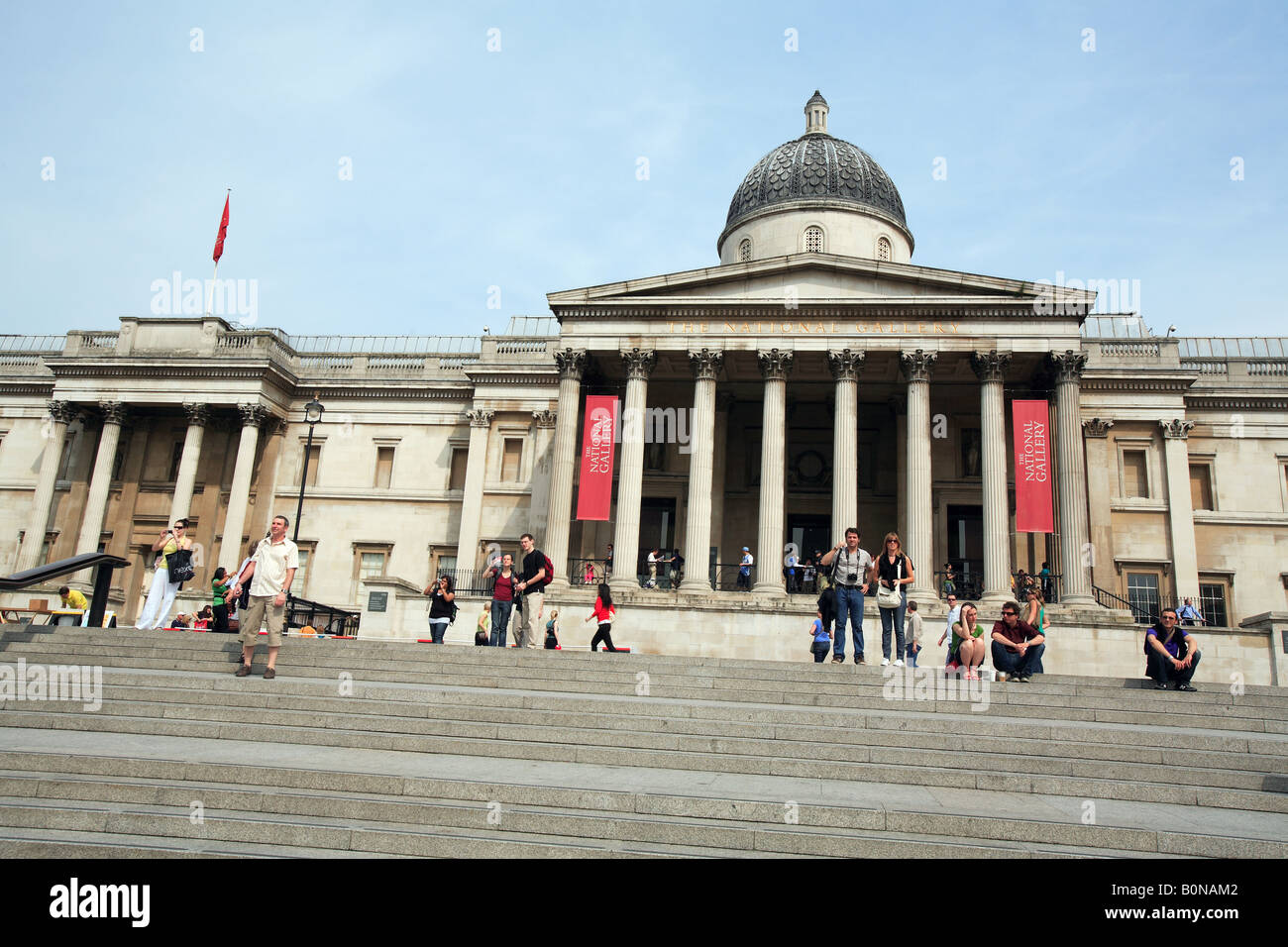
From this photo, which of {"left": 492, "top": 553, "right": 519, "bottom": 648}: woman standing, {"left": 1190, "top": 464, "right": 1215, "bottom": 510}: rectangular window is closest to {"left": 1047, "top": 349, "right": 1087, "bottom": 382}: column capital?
{"left": 1190, "top": 464, "right": 1215, "bottom": 510}: rectangular window

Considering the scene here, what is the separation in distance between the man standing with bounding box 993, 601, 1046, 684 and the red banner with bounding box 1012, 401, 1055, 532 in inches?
437

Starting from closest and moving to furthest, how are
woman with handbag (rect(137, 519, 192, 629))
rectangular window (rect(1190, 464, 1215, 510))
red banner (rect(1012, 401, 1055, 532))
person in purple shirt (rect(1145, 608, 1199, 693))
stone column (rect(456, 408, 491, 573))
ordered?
person in purple shirt (rect(1145, 608, 1199, 693)) < woman with handbag (rect(137, 519, 192, 629)) < red banner (rect(1012, 401, 1055, 532)) < rectangular window (rect(1190, 464, 1215, 510)) < stone column (rect(456, 408, 491, 573))

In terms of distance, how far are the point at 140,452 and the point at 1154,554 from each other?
1462 inches

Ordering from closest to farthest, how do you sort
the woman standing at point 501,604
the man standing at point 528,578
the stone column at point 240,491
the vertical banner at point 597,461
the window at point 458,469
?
the man standing at point 528,578 → the woman standing at point 501,604 → the vertical banner at point 597,461 → the stone column at point 240,491 → the window at point 458,469

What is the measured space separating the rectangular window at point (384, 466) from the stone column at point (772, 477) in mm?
16625

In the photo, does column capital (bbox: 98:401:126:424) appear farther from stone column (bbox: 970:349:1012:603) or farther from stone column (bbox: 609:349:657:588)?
stone column (bbox: 970:349:1012:603)

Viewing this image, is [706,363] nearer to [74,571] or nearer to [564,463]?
[564,463]

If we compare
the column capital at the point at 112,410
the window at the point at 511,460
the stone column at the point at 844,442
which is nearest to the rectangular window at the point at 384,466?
the window at the point at 511,460

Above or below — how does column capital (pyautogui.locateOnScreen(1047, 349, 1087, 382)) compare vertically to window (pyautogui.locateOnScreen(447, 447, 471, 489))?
above

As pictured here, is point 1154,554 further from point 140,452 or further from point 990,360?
point 140,452

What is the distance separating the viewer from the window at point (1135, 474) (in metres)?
31.6

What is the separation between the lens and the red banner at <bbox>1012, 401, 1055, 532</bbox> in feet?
82.6

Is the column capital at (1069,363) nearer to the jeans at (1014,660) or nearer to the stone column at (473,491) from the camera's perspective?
the jeans at (1014,660)

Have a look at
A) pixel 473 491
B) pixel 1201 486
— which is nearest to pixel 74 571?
pixel 473 491
